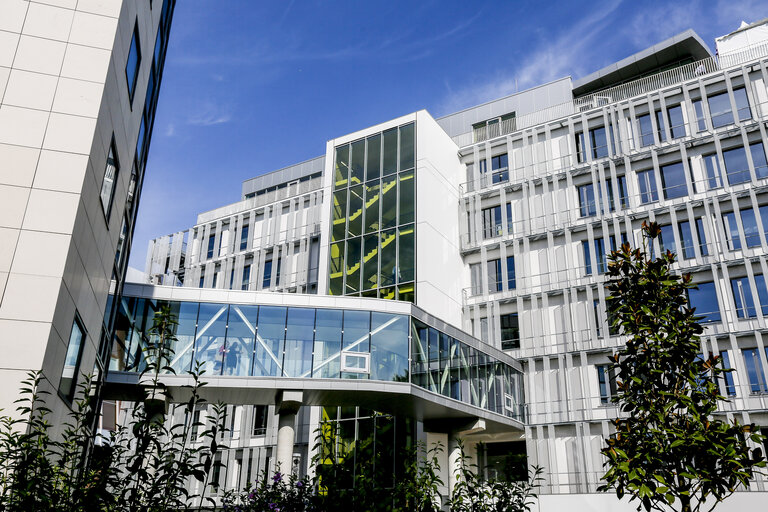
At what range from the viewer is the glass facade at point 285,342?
928 inches

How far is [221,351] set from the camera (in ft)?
78.2

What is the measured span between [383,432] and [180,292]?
39.8ft

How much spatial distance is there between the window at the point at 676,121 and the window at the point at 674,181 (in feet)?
5.34

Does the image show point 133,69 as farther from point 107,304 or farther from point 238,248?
point 238,248

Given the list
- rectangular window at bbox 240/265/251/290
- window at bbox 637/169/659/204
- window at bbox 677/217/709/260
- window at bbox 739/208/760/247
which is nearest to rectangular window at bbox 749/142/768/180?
window at bbox 739/208/760/247

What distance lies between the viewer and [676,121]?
3541 cm

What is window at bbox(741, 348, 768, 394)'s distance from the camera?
29.3 metres

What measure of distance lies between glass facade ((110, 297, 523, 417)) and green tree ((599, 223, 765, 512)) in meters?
13.5

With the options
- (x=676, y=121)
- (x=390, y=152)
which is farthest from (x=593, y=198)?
(x=390, y=152)

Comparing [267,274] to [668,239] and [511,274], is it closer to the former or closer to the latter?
[511,274]

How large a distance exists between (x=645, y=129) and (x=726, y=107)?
4.00 metres

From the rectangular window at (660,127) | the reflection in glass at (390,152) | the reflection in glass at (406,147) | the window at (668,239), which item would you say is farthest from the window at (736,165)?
the reflection in glass at (390,152)

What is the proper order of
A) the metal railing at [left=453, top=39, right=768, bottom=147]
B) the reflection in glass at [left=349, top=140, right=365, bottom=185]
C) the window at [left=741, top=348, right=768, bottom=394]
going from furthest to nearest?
the reflection in glass at [left=349, top=140, right=365, bottom=185] < the metal railing at [left=453, top=39, right=768, bottom=147] < the window at [left=741, top=348, right=768, bottom=394]

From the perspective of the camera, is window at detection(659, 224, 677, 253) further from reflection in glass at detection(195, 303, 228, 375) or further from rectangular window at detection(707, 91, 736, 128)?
reflection in glass at detection(195, 303, 228, 375)
